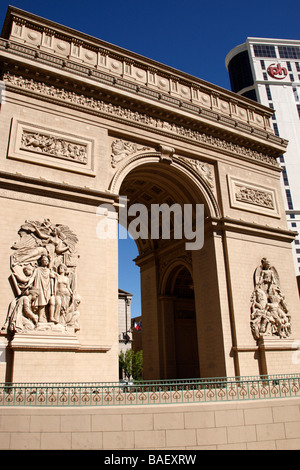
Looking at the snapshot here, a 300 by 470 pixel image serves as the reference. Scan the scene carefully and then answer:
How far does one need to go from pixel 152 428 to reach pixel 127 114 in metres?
12.8

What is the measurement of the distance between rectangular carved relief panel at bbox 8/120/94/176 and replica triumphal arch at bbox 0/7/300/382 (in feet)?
0.15

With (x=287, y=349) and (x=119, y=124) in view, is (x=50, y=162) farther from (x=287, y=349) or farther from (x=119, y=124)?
(x=287, y=349)

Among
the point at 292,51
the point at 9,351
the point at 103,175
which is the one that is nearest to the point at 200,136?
the point at 103,175

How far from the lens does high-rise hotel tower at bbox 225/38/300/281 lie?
205 ft

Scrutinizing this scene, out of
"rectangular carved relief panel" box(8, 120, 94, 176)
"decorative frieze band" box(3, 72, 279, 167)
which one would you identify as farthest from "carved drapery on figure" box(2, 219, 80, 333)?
"decorative frieze band" box(3, 72, 279, 167)

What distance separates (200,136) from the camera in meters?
19.2

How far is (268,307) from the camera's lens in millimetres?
17328

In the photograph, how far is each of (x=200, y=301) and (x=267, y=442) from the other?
341 inches

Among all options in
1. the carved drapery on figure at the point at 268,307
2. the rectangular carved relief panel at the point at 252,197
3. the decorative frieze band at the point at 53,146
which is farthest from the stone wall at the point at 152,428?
the rectangular carved relief panel at the point at 252,197

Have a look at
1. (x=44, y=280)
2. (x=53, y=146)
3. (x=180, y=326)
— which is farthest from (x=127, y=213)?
(x=44, y=280)

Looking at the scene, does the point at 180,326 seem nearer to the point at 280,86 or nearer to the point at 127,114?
the point at 127,114

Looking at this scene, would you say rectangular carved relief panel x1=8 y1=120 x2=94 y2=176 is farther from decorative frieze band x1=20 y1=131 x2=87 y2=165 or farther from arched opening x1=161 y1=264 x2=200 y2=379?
arched opening x1=161 y1=264 x2=200 y2=379

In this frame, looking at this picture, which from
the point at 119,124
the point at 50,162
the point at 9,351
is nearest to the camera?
the point at 9,351

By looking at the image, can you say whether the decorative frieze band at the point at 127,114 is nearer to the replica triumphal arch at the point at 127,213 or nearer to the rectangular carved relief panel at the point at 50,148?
the replica triumphal arch at the point at 127,213
